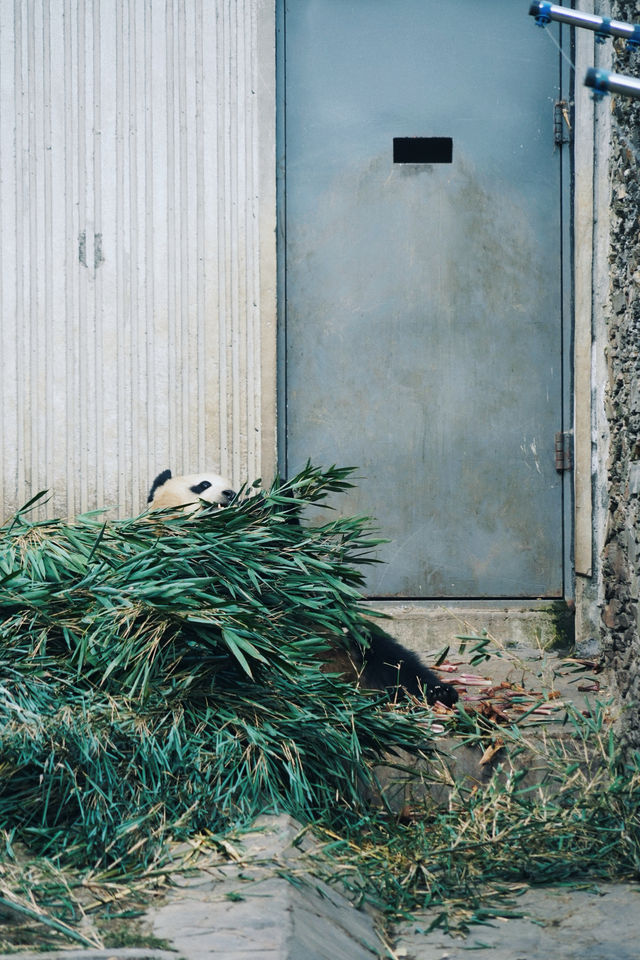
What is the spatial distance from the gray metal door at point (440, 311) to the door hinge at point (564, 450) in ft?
0.17

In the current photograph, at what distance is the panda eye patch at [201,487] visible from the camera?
15.9 ft

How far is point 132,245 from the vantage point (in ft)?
17.3

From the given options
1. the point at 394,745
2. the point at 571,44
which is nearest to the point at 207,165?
the point at 571,44

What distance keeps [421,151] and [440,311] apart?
2.85 feet

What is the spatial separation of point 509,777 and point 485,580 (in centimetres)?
203

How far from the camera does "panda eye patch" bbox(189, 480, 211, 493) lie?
191 inches

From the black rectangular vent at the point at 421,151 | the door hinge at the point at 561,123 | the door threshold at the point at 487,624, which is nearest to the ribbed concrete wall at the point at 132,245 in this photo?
the black rectangular vent at the point at 421,151

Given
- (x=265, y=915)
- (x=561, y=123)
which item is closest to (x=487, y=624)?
(x=561, y=123)

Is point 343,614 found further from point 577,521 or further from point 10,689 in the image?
point 577,521

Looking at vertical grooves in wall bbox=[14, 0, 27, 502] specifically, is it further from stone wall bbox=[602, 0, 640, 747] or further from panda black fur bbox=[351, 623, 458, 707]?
stone wall bbox=[602, 0, 640, 747]

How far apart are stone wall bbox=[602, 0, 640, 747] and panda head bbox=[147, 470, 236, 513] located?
1785 millimetres

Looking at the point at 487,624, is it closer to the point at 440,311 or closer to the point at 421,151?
the point at 440,311

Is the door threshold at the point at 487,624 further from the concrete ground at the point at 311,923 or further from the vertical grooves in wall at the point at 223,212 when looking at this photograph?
the concrete ground at the point at 311,923

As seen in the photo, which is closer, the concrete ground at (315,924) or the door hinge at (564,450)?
the concrete ground at (315,924)
